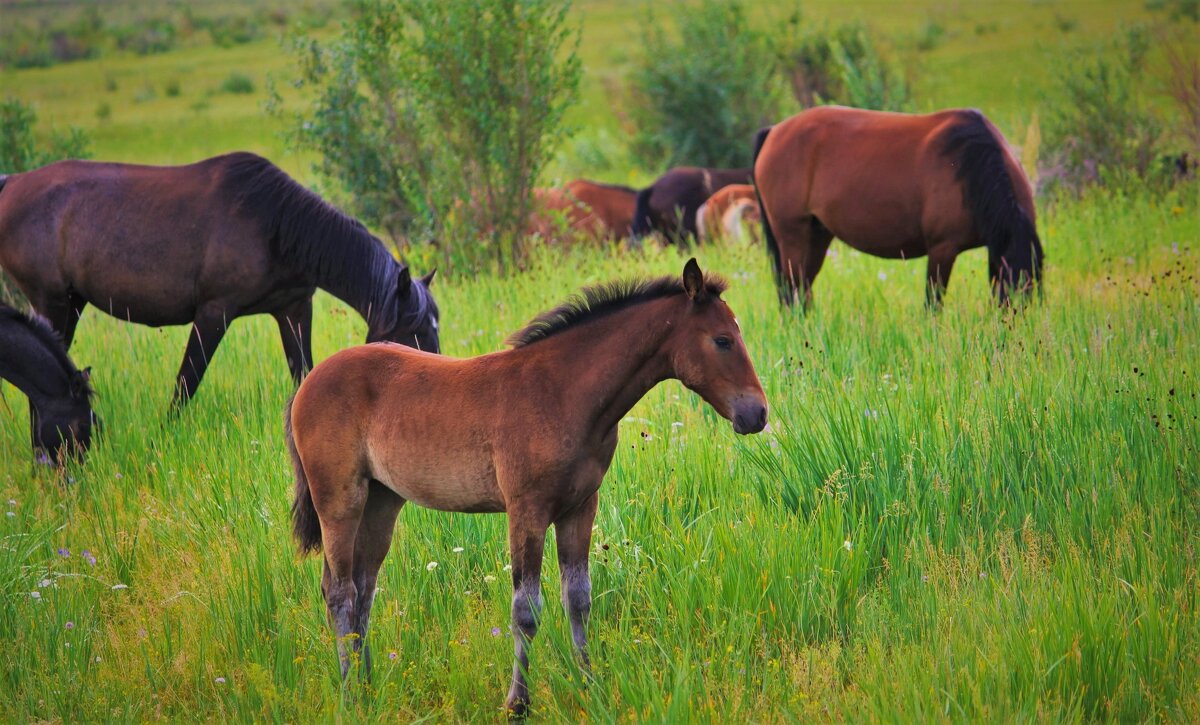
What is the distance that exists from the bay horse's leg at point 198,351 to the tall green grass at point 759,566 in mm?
279

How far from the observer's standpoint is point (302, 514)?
14.0ft

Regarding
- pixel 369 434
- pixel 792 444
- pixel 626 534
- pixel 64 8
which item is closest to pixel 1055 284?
pixel 792 444

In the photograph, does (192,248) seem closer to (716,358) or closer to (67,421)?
(67,421)

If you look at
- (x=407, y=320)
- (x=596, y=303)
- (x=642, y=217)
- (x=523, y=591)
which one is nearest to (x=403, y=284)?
(x=407, y=320)

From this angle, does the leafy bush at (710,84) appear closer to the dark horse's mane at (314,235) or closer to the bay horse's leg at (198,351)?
the dark horse's mane at (314,235)

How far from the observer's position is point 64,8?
197 ft

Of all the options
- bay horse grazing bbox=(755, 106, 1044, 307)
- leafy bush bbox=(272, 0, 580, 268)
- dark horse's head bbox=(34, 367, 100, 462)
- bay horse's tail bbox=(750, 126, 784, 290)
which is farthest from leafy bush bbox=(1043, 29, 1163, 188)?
dark horse's head bbox=(34, 367, 100, 462)

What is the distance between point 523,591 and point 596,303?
989 millimetres

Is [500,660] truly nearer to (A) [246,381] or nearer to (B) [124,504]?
(B) [124,504]

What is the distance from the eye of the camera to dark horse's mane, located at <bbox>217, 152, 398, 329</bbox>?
7.27 m

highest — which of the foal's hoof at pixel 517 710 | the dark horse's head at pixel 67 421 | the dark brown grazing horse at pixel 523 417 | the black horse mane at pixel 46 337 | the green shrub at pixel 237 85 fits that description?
the dark brown grazing horse at pixel 523 417

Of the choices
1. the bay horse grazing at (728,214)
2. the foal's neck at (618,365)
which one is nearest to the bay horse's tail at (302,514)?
the foal's neck at (618,365)

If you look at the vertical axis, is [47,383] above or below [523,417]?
below

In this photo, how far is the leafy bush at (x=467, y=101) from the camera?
11203 mm
